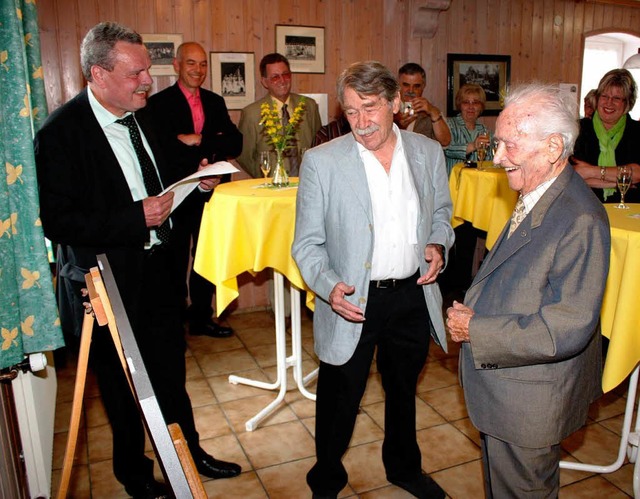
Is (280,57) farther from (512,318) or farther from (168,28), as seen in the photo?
(512,318)

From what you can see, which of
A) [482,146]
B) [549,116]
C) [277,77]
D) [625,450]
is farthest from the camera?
[482,146]

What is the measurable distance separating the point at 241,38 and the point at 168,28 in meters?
0.57

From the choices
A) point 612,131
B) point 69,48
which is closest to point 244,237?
point 69,48

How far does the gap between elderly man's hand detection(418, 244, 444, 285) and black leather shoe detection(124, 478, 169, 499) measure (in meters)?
1.39

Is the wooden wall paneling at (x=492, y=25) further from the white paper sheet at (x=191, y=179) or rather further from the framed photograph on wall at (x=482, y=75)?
the white paper sheet at (x=191, y=179)

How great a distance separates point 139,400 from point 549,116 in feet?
3.81

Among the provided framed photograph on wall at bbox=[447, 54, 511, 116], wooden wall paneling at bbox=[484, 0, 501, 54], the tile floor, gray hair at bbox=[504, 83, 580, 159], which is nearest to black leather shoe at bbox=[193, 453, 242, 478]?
the tile floor

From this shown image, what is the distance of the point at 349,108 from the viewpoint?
6.41ft

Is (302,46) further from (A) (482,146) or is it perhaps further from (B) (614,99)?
(B) (614,99)

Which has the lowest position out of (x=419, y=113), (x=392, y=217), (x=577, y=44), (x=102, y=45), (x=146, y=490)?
(x=146, y=490)

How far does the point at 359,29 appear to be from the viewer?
16.2 ft

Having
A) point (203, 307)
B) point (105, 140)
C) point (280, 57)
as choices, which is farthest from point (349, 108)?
point (203, 307)

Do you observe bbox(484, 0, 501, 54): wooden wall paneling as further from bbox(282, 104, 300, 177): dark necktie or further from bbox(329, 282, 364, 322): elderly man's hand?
bbox(329, 282, 364, 322): elderly man's hand

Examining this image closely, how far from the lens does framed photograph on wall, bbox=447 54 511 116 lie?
5.55 m
